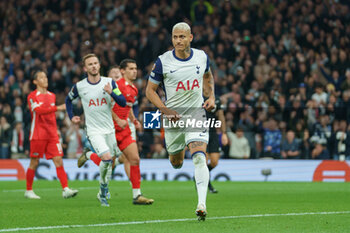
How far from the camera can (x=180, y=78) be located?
27.3 feet

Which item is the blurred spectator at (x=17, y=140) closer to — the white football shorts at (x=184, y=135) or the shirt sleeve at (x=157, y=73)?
the white football shorts at (x=184, y=135)

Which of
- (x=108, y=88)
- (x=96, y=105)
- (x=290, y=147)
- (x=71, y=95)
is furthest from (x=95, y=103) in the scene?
(x=290, y=147)

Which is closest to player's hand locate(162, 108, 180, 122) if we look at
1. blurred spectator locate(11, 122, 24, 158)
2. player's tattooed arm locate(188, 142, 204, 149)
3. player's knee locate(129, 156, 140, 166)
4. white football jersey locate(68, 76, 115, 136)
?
player's tattooed arm locate(188, 142, 204, 149)

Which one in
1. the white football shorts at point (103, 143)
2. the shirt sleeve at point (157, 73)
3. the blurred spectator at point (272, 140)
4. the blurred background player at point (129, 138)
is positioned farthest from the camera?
the blurred spectator at point (272, 140)

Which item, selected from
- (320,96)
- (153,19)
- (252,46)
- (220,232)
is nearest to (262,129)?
(320,96)

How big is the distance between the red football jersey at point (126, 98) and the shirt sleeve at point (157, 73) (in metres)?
3.51

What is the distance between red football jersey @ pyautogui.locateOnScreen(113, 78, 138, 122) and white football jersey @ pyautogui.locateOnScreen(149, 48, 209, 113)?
11.5 feet

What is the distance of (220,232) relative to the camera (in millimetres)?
6852

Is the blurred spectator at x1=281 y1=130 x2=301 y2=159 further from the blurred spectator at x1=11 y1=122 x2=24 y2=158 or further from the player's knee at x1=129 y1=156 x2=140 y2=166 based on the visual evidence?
the player's knee at x1=129 y1=156 x2=140 y2=166

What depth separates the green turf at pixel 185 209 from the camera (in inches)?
291

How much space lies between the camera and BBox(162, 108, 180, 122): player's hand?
8117mm

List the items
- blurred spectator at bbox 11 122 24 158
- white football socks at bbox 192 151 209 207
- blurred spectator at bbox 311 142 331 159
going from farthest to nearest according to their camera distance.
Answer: blurred spectator at bbox 11 122 24 158 → blurred spectator at bbox 311 142 331 159 → white football socks at bbox 192 151 209 207

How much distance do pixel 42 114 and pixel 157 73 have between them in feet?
15.5

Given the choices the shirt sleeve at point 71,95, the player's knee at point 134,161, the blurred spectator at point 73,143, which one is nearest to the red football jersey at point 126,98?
the player's knee at point 134,161
